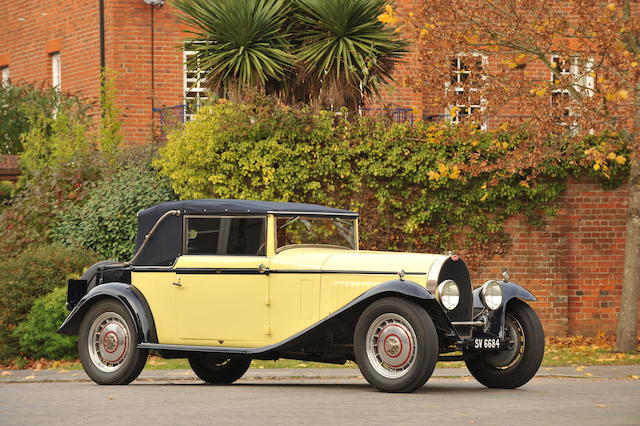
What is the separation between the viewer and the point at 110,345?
1170 centimetres

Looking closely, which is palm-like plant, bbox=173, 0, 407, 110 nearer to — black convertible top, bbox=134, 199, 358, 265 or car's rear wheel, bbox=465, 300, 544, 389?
black convertible top, bbox=134, 199, 358, 265

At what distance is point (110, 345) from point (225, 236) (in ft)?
5.47

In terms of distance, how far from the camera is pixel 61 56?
1072 inches

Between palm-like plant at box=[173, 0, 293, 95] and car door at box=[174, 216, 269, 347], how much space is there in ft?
24.6

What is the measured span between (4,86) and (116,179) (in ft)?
28.5

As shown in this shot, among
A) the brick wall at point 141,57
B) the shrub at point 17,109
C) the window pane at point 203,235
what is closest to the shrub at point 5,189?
the shrub at point 17,109

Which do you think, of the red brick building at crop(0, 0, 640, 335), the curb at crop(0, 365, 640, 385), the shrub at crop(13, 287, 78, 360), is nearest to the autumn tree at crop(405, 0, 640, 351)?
the red brick building at crop(0, 0, 640, 335)

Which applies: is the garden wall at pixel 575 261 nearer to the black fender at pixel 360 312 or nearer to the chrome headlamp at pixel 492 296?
the chrome headlamp at pixel 492 296

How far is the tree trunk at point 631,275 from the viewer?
16.9m

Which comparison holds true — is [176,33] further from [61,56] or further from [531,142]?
[531,142]

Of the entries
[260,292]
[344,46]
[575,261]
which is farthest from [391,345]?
[344,46]

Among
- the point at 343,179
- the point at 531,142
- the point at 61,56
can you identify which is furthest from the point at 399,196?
the point at 61,56

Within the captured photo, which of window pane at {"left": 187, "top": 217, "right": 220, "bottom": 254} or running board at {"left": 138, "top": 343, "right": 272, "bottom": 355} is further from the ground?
window pane at {"left": 187, "top": 217, "right": 220, "bottom": 254}

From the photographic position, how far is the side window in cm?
1125
